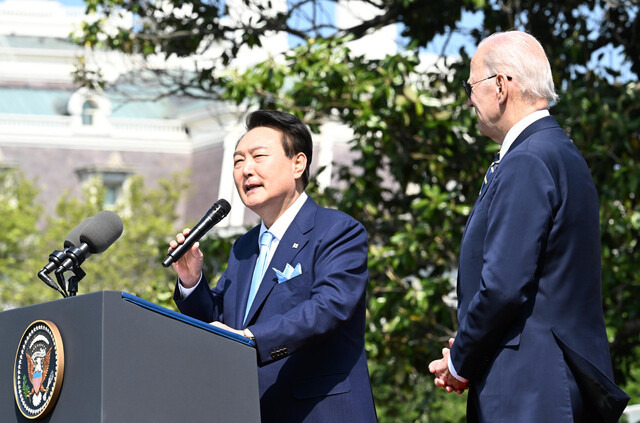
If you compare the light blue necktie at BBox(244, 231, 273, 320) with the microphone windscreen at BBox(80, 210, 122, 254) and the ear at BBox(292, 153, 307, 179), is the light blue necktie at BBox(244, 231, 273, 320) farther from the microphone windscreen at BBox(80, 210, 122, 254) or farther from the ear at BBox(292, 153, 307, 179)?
the microphone windscreen at BBox(80, 210, 122, 254)

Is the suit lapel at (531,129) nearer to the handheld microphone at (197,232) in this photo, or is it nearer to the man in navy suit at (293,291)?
the man in navy suit at (293,291)

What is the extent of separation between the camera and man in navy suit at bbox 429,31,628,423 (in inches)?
113

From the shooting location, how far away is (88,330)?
2672 mm

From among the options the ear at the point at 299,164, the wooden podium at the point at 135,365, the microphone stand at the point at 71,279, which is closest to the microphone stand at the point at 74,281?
the microphone stand at the point at 71,279

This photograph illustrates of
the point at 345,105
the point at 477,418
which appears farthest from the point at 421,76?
the point at 477,418

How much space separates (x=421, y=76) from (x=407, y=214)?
3.37 feet

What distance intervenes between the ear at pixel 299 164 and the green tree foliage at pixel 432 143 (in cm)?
280

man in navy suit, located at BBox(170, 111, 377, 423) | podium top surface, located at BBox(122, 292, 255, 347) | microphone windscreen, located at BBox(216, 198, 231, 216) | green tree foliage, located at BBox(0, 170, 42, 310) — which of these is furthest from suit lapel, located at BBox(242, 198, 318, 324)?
green tree foliage, located at BBox(0, 170, 42, 310)

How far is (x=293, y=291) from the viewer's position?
3463 millimetres

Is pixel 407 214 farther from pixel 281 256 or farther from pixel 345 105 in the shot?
pixel 281 256

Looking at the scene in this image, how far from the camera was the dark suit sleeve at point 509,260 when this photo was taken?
2.88m

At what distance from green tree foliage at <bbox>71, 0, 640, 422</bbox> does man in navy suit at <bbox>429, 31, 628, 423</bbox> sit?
317 centimetres

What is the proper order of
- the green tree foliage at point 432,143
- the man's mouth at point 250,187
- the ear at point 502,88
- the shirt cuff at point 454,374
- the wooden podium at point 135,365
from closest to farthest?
the wooden podium at point 135,365
the shirt cuff at point 454,374
the ear at point 502,88
the man's mouth at point 250,187
the green tree foliage at point 432,143

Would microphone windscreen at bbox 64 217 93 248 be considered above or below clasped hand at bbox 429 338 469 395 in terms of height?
above
